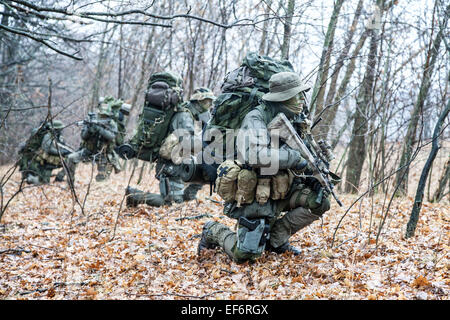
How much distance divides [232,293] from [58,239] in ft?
11.4

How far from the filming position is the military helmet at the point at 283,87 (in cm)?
426

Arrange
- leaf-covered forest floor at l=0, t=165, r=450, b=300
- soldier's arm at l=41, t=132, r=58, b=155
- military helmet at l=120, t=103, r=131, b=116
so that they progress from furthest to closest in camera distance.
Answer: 1. soldier's arm at l=41, t=132, r=58, b=155
2. military helmet at l=120, t=103, r=131, b=116
3. leaf-covered forest floor at l=0, t=165, r=450, b=300

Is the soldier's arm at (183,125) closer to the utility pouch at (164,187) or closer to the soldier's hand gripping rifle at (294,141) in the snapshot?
the utility pouch at (164,187)

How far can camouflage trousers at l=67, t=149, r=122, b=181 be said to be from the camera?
36.8ft

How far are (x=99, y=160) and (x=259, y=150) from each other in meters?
7.70

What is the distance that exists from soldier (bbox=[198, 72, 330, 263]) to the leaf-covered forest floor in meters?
0.31

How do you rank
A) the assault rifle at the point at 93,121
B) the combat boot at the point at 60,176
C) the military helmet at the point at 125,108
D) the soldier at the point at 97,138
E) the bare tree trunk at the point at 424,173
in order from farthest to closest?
the combat boot at the point at 60,176
the military helmet at the point at 125,108
the soldier at the point at 97,138
the assault rifle at the point at 93,121
the bare tree trunk at the point at 424,173

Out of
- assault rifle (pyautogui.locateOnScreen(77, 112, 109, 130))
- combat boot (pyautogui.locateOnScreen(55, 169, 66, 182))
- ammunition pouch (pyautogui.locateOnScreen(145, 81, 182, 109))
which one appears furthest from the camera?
combat boot (pyautogui.locateOnScreen(55, 169, 66, 182))

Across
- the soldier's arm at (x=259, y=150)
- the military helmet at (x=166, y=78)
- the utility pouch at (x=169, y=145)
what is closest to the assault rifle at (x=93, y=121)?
the military helmet at (x=166, y=78)

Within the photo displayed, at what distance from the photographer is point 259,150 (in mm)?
4105

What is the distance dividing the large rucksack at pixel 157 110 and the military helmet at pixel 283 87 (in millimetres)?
3942

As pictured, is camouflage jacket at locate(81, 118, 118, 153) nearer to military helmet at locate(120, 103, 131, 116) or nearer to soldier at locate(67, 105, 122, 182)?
soldier at locate(67, 105, 122, 182)

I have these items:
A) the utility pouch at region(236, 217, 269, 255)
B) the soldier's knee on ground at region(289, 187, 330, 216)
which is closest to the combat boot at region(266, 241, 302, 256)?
the utility pouch at region(236, 217, 269, 255)
